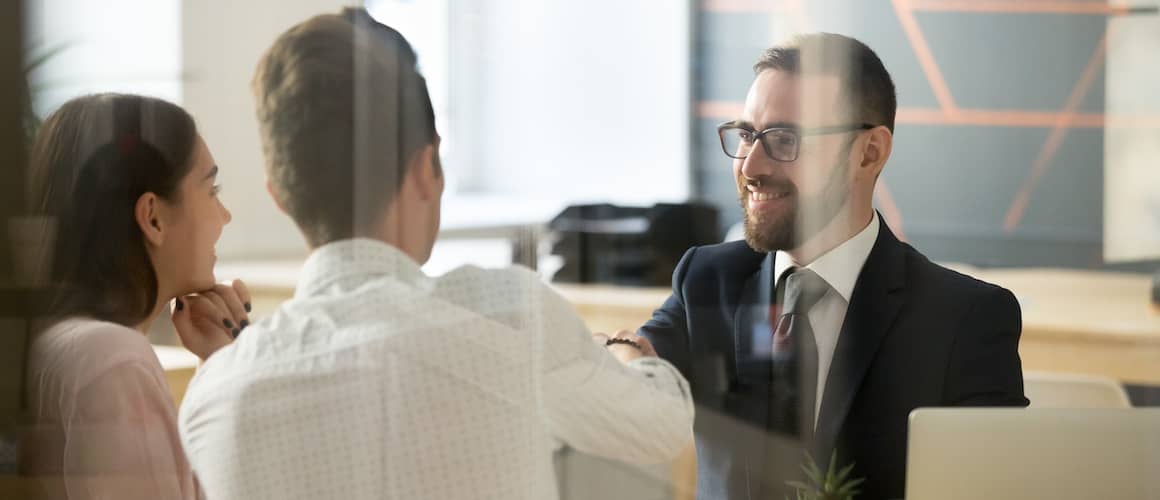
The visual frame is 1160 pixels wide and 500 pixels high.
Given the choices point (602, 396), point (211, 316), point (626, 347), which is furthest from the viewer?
point (211, 316)

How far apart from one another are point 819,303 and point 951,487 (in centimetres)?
27

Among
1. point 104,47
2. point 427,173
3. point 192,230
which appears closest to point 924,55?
point 427,173

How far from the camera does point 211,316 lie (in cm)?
137

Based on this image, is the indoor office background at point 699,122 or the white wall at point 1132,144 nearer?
the indoor office background at point 699,122

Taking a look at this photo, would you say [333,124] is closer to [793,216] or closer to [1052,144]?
[793,216]

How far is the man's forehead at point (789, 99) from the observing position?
1.35m

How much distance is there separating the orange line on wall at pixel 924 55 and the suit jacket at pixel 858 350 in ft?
0.57

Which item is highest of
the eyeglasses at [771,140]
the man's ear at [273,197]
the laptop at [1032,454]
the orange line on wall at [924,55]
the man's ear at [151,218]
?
the orange line on wall at [924,55]

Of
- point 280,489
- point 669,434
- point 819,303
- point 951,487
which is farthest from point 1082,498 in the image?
point 280,489

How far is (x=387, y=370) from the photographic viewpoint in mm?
1186

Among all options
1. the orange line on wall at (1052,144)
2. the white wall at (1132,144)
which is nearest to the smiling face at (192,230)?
the orange line on wall at (1052,144)

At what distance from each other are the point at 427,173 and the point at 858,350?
0.54 meters

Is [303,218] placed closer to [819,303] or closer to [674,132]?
[674,132]

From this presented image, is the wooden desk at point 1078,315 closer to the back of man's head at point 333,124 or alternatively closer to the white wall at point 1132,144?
the white wall at point 1132,144
